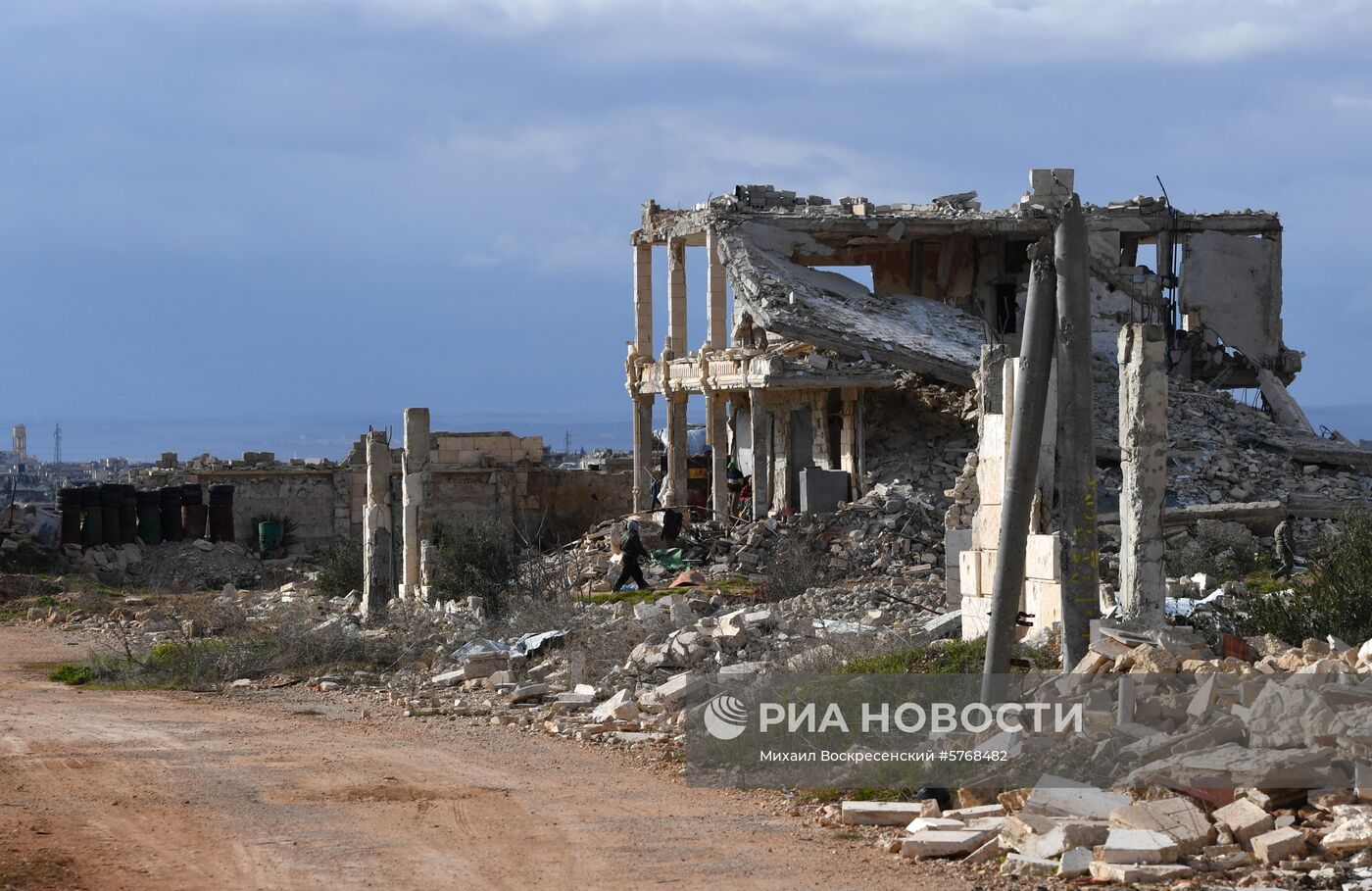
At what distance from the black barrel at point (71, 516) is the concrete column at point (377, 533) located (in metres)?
11.1

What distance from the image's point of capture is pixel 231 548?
32438 millimetres

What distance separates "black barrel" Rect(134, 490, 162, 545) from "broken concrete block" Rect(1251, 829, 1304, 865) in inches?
1102

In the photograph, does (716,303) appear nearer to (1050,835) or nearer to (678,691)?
(678,691)

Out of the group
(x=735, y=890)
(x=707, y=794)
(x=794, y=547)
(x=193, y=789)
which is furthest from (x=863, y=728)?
(x=794, y=547)

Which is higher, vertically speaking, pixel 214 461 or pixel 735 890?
pixel 214 461

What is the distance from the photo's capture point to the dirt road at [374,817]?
798 centimetres

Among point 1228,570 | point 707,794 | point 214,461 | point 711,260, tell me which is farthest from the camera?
point 214,461

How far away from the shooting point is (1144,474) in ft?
39.9

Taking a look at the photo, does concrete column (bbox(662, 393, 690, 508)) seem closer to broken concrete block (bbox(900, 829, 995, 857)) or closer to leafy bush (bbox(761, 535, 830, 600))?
leafy bush (bbox(761, 535, 830, 600))

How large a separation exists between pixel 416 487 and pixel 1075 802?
1453 cm

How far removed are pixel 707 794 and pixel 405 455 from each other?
41.0 feet

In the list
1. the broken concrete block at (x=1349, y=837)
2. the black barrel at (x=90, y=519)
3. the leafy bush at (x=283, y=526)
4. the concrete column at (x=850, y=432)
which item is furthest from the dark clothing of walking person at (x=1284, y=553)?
the black barrel at (x=90, y=519)

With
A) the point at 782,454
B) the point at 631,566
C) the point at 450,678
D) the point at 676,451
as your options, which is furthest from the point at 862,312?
the point at 450,678

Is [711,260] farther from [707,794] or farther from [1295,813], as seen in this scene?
[1295,813]
